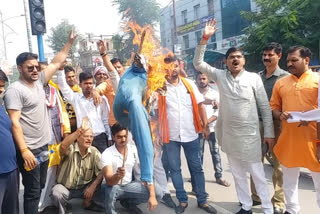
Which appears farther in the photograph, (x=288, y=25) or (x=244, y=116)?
(x=288, y=25)

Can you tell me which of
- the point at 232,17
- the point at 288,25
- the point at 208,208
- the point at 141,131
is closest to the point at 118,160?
the point at 208,208

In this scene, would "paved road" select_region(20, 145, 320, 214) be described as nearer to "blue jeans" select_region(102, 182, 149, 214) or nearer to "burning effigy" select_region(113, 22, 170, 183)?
"blue jeans" select_region(102, 182, 149, 214)

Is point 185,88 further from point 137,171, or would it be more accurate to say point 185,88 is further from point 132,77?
point 132,77

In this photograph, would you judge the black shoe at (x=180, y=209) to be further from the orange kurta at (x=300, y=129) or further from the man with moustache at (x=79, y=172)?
the orange kurta at (x=300, y=129)

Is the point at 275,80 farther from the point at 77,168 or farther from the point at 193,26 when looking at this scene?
the point at 193,26

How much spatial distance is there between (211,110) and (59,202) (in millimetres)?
2860

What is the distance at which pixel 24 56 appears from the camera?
3.01 meters

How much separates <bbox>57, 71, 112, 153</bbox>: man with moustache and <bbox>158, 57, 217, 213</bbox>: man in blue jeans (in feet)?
3.02

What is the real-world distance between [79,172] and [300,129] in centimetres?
269

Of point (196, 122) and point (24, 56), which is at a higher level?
point (24, 56)

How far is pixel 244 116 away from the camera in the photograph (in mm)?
3318

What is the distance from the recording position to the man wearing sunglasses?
2.86 m

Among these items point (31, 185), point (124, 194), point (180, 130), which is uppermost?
point (180, 130)

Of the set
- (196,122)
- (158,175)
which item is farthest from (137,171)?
(196,122)
